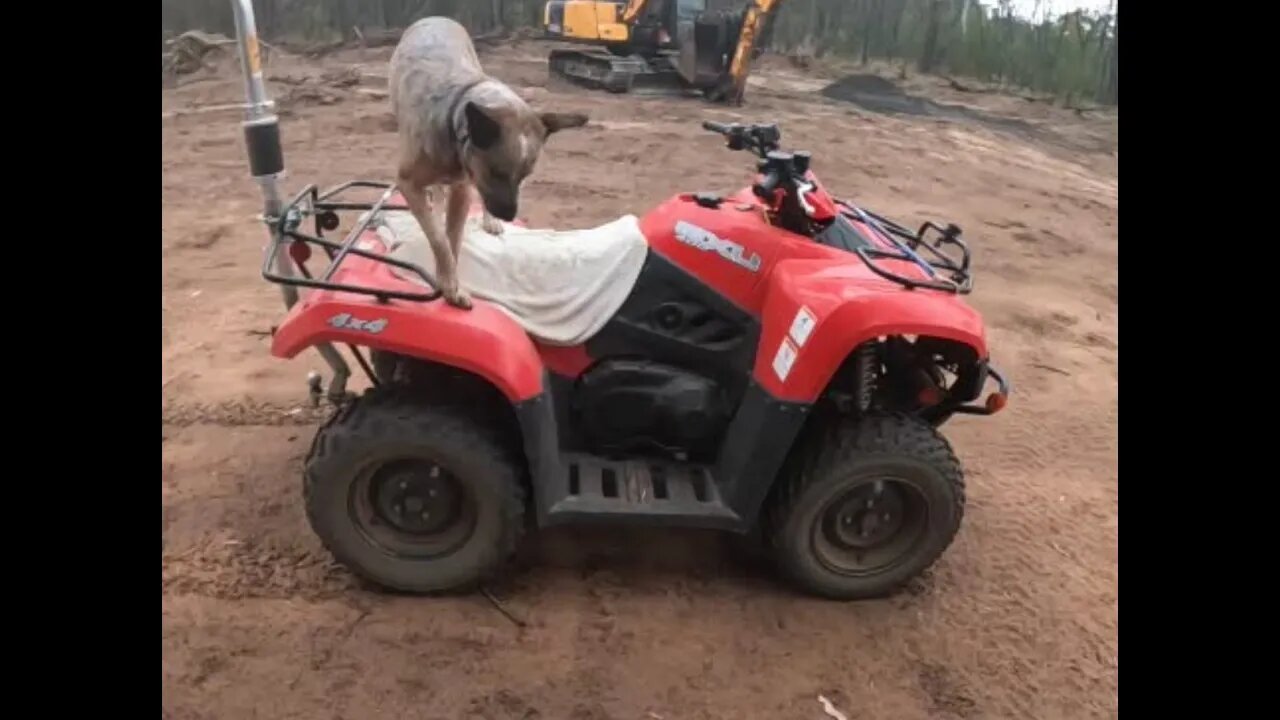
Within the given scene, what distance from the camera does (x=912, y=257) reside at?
3227mm

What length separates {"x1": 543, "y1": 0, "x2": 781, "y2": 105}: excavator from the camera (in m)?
13.3

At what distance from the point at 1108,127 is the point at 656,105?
267 inches

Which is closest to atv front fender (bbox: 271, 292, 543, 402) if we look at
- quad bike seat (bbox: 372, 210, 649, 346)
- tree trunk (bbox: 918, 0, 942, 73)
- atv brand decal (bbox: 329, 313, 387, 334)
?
atv brand decal (bbox: 329, 313, 387, 334)

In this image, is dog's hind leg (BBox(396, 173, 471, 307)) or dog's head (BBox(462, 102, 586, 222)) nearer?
dog's head (BBox(462, 102, 586, 222))

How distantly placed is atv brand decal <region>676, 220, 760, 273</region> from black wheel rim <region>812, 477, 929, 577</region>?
2.56 feet

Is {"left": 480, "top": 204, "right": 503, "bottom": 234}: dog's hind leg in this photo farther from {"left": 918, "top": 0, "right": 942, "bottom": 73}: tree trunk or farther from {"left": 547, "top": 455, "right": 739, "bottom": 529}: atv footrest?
{"left": 918, "top": 0, "right": 942, "bottom": 73}: tree trunk

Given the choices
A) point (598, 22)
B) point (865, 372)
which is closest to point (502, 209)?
point (865, 372)

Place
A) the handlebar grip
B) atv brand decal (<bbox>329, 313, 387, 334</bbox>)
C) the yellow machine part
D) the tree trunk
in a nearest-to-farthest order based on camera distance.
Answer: atv brand decal (<bbox>329, 313, 387, 334</bbox>) → the handlebar grip → the yellow machine part → the tree trunk

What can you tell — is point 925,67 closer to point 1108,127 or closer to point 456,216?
point 1108,127

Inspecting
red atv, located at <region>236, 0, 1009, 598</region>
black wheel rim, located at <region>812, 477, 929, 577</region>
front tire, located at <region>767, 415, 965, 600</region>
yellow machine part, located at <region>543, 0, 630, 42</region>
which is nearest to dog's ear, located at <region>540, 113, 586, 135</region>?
red atv, located at <region>236, 0, 1009, 598</region>

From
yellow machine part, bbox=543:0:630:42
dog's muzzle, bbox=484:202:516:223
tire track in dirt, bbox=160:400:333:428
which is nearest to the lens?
dog's muzzle, bbox=484:202:516:223

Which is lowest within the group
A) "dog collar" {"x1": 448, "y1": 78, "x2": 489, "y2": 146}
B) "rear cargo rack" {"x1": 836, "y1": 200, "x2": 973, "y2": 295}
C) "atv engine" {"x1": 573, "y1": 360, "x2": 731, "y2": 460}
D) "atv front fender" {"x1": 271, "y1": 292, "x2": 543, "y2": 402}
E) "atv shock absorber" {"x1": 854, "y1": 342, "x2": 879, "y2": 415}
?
"atv engine" {"x1": 573, "y1": 360, "x2": 731, "y2": 460}

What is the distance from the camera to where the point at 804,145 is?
10.9 meters

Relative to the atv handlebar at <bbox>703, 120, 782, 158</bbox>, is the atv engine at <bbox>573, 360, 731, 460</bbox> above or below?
below
